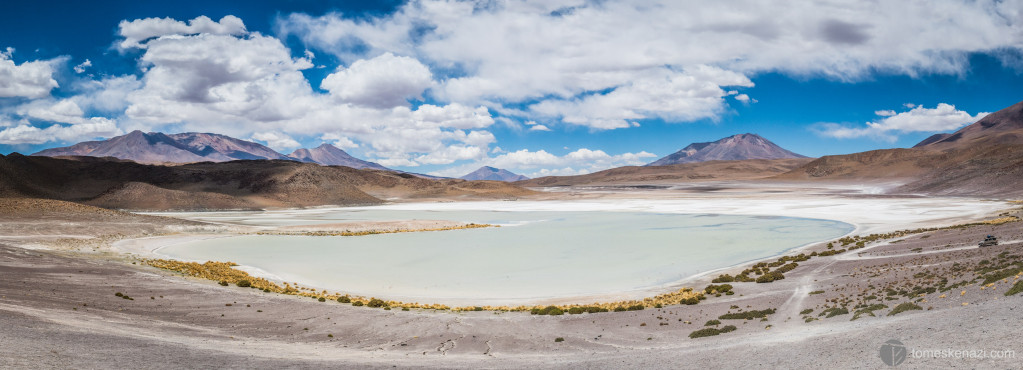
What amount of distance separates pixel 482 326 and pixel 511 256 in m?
19.7

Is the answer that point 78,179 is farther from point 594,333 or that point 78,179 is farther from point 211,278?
point 594,333

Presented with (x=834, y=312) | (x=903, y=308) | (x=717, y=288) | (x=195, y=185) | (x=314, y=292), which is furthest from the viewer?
(x=195, y=185)

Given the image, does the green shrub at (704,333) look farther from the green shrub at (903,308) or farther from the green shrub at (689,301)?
the green shrub at (689,301)

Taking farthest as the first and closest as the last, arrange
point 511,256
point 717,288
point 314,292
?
point 511,256
point 314,292
point 717,288

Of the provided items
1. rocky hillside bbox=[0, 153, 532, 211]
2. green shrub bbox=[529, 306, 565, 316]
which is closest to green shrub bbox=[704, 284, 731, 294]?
green shrub bbox=[529, 306, 565, 316]

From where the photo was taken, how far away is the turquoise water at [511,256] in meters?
26.5

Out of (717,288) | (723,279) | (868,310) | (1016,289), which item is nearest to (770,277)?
(723,279)

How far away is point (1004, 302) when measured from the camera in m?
11.7

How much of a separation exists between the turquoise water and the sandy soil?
517 centimetres

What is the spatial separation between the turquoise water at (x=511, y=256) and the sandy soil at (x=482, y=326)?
5170 millimetres

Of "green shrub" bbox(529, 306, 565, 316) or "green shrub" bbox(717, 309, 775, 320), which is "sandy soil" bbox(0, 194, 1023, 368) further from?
"green shrub" bbox(529, 306, 565, 316)

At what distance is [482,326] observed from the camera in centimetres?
1716

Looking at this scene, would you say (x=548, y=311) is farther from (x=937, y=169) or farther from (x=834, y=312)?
(x=937, y=169)

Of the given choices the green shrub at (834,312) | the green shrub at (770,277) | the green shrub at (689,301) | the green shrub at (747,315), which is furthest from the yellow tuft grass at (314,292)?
the green shrub at (834,312)
